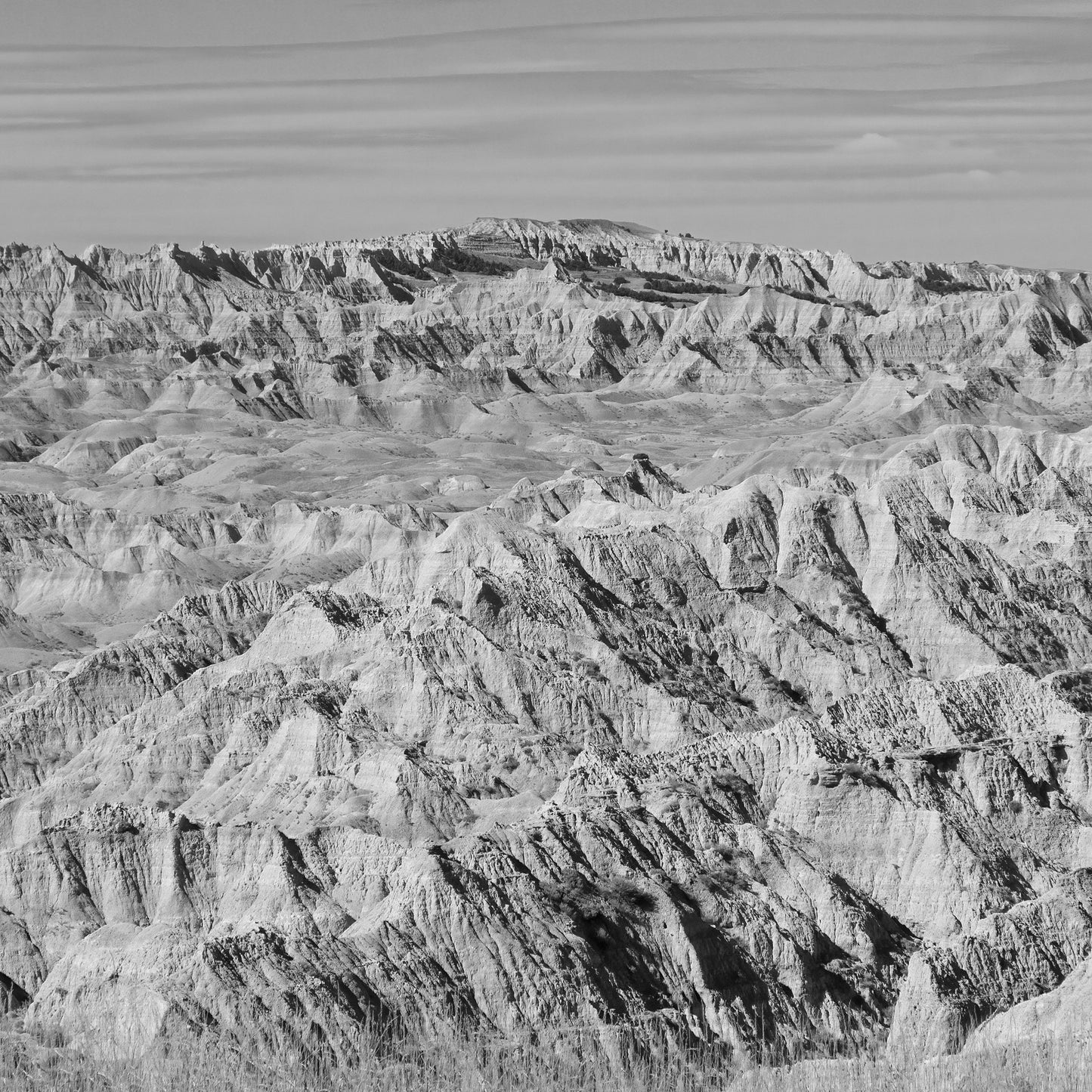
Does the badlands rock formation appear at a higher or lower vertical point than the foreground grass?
higher

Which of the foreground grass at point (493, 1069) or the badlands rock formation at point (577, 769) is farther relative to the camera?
the badlands rock formation at point (577, 769)

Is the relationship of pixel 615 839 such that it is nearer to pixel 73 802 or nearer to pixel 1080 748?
pixel 1080 748

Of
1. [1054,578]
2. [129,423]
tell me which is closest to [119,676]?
[1054,578]

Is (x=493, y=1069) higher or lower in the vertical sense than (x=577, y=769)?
lower

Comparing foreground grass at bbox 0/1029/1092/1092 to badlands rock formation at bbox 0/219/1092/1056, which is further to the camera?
badlands rock formation at bbox 0/219/1092/1056

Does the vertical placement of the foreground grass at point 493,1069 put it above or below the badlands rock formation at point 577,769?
below

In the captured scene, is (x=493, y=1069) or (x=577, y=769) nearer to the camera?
(x=493, y=1069)

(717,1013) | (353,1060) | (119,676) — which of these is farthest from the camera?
(119,676)

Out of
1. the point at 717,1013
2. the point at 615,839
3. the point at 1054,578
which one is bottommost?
the point at 717,1013
